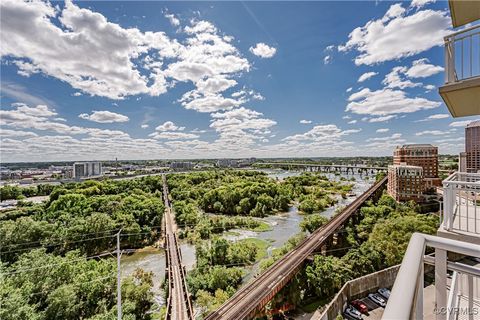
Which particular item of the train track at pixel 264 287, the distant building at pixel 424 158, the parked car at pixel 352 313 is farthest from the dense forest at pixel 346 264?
the distant building at pixel 424 158

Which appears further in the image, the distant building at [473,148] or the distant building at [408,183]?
the distant building at [408,183]

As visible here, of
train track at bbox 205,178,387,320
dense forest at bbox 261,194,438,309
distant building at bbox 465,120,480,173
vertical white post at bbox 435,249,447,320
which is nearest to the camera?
vertical white post at bbox 435,249,447,320

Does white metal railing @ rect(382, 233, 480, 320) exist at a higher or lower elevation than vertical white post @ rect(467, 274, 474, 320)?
higher

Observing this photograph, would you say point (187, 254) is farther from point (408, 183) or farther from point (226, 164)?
point (226, 164)

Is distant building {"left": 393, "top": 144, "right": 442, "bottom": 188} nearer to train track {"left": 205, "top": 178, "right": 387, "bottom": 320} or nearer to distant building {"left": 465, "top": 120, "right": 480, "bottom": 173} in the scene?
distant building {"left": 465, "top": 120, "right": 480, "bottom": 173}

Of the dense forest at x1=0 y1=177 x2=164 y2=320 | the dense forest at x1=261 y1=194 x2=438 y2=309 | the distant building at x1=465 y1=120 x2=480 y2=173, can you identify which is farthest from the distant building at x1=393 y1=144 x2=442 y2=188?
the dense forest at x1=0 y1=177 x2=164 y2=320

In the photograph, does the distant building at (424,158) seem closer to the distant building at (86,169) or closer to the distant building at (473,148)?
the distant building at (473,148)
